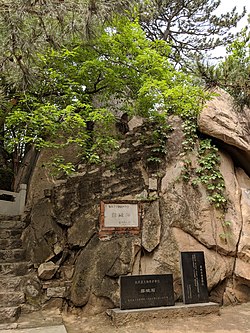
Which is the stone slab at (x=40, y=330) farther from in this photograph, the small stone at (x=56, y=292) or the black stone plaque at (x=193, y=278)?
the black stone plaque at (x=193, y=278)

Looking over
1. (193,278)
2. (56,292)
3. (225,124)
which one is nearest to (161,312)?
(193,278)

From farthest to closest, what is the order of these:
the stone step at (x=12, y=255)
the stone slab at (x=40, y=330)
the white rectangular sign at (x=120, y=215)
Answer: the stone step at (x=12, y=255) < the white rectangular sign at (x=120, y=215) < the stone slab at (x=40, y=330)

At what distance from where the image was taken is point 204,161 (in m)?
6.03

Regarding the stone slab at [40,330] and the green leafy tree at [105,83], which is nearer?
the stone slab at [40,330]

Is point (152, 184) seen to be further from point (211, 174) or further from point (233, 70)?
point (233, 70)

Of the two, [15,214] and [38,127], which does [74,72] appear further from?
[15,214]

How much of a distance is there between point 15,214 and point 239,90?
7236 mm

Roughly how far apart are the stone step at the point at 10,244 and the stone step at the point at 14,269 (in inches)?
28.8

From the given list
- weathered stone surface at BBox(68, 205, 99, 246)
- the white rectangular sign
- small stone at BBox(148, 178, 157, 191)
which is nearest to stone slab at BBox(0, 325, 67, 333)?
weathered stone surface at BBox(68, 205, 99, 246)

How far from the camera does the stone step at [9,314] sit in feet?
13.2

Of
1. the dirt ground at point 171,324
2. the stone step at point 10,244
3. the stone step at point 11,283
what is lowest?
the dirt ground at point 171,324

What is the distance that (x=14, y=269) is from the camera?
5.03m

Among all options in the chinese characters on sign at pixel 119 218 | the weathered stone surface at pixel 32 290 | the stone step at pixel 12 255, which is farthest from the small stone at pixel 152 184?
the stone step at pixel 12 255

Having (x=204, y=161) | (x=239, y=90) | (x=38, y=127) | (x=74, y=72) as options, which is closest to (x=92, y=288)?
(x=38, y=127)
